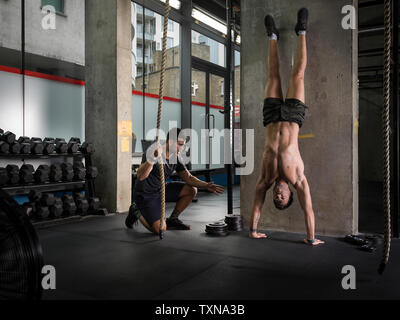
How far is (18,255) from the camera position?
141 cm

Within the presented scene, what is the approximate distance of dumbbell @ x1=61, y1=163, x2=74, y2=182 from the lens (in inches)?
168

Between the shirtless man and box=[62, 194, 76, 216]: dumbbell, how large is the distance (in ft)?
7.02

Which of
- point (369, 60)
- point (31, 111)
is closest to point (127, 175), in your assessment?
point (31, 111)

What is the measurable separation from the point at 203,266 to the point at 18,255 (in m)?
1.36

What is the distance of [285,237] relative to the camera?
11.1ft

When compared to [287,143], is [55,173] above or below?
below

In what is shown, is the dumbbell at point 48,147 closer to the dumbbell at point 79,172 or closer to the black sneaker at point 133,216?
the dumbbell at point 79,172

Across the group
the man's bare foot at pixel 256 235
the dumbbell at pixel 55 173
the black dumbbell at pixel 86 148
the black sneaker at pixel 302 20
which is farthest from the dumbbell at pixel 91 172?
the black sneaker at pixel 302 20

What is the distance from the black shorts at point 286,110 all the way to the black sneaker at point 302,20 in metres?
0.66

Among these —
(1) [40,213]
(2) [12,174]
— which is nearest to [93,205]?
(1) [40,213]

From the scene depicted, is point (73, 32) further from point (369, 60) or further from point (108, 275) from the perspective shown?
point (369, 60)

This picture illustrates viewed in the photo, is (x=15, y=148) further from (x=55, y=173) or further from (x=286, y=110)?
(x=286, y=110)
